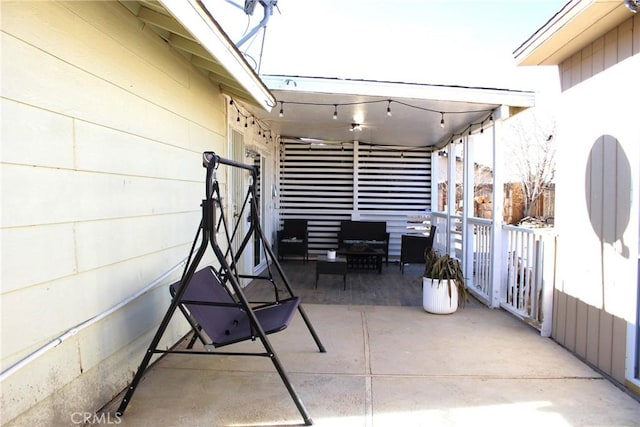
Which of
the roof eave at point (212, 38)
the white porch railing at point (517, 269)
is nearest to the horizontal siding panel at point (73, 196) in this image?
the roof eave at point (212, 38)

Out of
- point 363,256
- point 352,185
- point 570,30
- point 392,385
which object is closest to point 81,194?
point 392,385

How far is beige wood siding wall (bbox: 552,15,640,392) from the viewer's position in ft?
8.63

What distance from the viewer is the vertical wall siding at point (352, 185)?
8.18m

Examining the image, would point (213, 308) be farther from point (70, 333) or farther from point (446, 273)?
point (446, 273)

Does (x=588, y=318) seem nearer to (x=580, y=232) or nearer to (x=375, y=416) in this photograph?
(x=580, y=232)

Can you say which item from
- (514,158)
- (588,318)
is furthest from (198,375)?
(514,158)

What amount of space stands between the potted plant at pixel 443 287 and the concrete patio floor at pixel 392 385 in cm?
57

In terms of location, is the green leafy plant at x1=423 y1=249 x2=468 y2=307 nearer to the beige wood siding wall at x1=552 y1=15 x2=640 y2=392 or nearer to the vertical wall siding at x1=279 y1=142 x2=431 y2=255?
the beige wood siding wall at x1=552 y1=15 x2=640 y2=392

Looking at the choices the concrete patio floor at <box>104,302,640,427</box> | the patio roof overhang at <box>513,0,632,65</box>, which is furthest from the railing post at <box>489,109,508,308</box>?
the patio roof overhang at <box>513,0,632,65</box>

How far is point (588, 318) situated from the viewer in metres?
3.04

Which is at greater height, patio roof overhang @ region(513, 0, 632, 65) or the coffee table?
patio roof overhang @ region(513, 0, 632, 65)

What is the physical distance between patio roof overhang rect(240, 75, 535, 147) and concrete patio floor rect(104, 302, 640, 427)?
243 cm

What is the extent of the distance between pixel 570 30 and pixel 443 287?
101 inches

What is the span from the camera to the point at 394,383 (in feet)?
8.85
